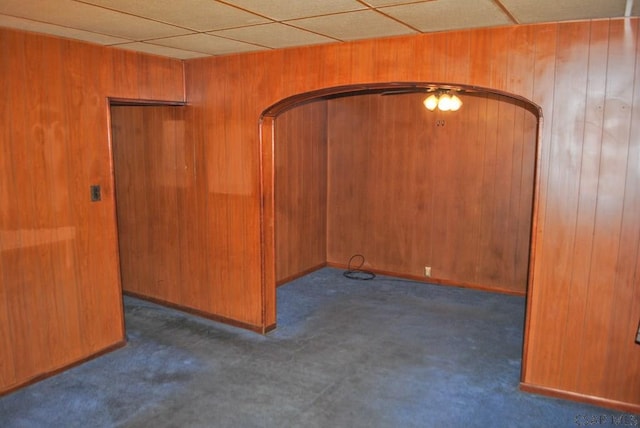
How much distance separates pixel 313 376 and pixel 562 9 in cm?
295

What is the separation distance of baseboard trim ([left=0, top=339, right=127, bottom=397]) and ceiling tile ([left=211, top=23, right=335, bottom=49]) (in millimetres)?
2740

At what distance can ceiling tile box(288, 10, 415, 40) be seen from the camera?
2914mm

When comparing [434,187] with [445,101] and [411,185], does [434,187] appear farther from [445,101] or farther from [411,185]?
[445,101]

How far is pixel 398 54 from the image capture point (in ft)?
11.6

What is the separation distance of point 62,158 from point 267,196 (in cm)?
168

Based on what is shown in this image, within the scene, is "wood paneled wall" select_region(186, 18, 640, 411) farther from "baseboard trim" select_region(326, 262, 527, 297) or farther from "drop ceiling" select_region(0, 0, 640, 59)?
"baseboard trim" select_region(326, 262, 527, 297)

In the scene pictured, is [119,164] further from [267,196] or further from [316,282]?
[316,282]

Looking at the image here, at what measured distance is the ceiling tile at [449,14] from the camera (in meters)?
2.65

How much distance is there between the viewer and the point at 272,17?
2910mm

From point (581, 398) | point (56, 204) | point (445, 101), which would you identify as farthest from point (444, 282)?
point (56, 204)

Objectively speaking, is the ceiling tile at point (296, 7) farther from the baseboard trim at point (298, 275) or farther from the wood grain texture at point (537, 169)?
the baseboard trim at point (298, 275)

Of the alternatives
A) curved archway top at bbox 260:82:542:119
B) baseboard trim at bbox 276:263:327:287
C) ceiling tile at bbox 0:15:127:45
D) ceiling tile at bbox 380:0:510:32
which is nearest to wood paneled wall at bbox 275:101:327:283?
baseboard trim at bbox 276:263:327:287

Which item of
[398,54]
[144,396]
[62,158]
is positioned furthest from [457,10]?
[144,396]

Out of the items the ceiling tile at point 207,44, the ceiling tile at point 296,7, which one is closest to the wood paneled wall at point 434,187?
the ceiling tile at point 207,44
